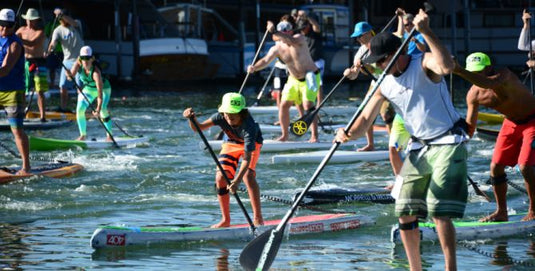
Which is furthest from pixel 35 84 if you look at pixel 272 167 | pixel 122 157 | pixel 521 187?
pixel 521 187

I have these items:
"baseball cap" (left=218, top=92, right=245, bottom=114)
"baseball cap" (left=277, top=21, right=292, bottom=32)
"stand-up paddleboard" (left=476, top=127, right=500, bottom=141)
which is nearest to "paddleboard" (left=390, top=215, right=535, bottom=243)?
"baseball cap" (left=218, top=92, right=245, bottom=114)

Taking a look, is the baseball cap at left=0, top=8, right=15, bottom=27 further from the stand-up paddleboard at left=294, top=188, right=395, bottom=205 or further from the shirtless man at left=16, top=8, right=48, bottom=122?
the shirtless man at left=16, top=8, right=48, bottom=122

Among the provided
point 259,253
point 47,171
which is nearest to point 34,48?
point 47,171

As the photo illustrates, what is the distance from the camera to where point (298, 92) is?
1742cm

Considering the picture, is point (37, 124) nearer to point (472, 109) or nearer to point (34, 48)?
point (34, 48)

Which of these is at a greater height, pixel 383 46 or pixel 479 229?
pixel 383 46

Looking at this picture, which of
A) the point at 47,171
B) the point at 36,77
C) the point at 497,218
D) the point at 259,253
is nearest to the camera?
the point at 259,253

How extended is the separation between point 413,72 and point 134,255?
3.02 metres

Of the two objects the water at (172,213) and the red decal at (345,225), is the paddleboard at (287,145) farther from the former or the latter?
the red decal at (345,225)

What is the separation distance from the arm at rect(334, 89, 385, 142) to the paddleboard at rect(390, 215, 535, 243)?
196cm

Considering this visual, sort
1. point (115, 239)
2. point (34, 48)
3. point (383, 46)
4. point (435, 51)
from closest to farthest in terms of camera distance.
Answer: point (435, 51), point (383, 46), point (115, 239), point (34, 48)

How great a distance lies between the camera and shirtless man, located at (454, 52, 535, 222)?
31.9 ft

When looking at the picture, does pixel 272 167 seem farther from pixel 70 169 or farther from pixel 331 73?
pixel 331 73

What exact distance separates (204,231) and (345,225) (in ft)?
4.68
